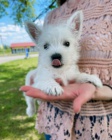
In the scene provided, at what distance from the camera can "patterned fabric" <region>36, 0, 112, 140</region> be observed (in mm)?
1021

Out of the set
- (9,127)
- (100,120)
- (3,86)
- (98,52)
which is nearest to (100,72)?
(98,52)

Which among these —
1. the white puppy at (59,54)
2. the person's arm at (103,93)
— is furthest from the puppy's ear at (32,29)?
the person's arm at (103,93)

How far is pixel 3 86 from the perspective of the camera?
6.24 metres

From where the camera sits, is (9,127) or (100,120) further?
(9,127)

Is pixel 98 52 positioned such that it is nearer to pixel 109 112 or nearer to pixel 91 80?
pixel 91 80

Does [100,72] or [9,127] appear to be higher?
[100,72]

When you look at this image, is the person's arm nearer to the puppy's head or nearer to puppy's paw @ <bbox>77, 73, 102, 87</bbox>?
puppy's paw @ <bbox>77, 73, 102, 87</bbox>

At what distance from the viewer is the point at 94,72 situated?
3.44ft

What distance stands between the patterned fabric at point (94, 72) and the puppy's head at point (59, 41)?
7 centimetres

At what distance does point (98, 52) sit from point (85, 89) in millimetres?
244

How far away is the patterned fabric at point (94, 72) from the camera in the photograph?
1.02 metres

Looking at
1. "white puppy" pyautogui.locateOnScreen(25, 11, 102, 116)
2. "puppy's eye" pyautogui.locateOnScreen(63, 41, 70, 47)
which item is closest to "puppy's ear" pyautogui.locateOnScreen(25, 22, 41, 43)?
"white puppy" pyautogui.locateOnScreen(25, 11, 102, 116)

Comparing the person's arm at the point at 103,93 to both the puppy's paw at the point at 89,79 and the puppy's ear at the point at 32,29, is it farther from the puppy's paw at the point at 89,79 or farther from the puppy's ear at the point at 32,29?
the puppy's ear at the point at 32,29

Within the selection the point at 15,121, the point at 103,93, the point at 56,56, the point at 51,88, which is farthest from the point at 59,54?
the point at 15,121
